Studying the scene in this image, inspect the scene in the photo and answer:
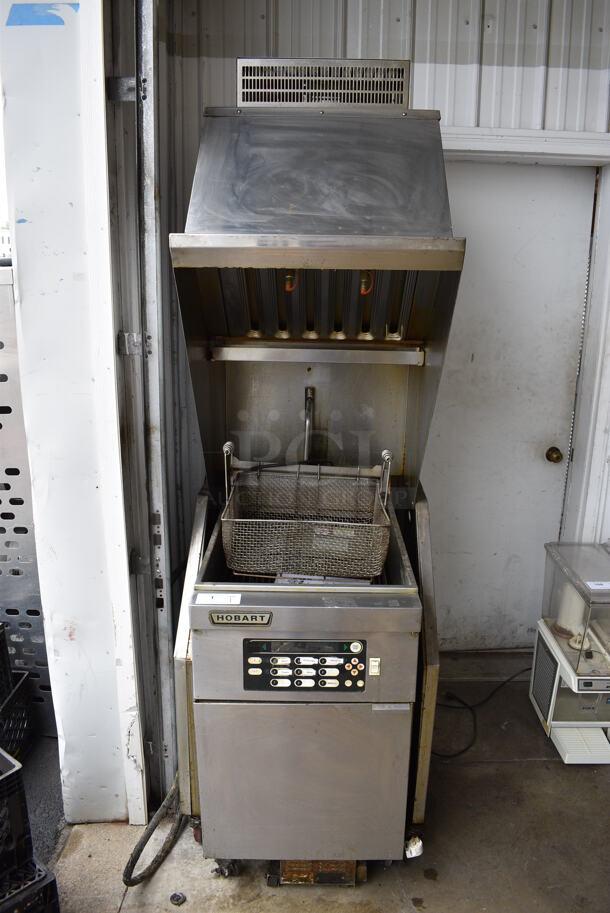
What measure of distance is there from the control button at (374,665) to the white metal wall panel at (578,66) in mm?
1939

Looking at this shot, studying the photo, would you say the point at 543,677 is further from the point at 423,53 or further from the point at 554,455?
the point at 423,53

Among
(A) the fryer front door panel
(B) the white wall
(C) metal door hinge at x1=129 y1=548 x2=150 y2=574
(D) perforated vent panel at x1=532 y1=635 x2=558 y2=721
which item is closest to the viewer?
(B) the white wall

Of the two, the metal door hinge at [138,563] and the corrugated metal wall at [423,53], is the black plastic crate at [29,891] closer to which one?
the metal door hinge at [138,563]

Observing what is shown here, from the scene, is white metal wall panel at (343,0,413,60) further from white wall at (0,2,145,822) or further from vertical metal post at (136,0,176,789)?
white wall at (0,2,145,822)

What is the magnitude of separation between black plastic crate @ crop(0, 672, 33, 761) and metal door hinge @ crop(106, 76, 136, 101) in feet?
6.11

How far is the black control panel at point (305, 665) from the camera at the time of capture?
160 centimetres

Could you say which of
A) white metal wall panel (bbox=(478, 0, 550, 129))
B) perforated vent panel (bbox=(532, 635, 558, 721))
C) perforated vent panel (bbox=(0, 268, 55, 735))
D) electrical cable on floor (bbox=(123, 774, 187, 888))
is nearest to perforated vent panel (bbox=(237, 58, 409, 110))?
white metal wall panel (bbox=(478, 0, 550, 129))

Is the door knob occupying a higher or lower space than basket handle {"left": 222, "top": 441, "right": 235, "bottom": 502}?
lower

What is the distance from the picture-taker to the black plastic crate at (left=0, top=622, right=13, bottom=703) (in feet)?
7.03

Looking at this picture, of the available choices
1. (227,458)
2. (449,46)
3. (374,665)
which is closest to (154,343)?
(227,458)

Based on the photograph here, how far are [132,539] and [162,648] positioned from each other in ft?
1.20

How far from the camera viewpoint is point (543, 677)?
2.46 metres

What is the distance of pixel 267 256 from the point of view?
59.5 inches

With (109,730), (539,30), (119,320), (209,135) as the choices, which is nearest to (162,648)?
(109,730)
